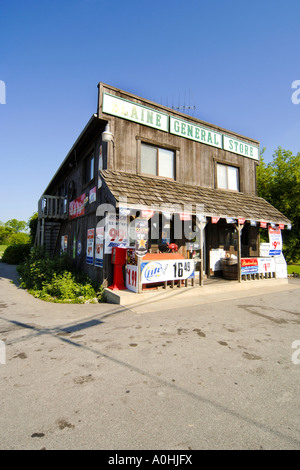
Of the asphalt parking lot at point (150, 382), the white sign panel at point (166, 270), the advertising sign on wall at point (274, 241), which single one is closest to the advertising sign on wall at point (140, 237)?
the white sign panel at point (166, 270)

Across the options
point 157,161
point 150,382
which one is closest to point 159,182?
point 157,161

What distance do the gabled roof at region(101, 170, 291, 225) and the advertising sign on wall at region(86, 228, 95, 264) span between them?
9.56 feet

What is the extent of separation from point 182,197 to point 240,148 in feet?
22.7

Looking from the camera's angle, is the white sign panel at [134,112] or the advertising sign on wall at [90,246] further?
the advertising sign on wall at [90,246]

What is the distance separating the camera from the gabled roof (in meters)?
8.17

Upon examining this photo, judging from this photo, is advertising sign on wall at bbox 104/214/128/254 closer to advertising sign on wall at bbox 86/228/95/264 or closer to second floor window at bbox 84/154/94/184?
advertising sign on wall at bbox 86/228/95/264

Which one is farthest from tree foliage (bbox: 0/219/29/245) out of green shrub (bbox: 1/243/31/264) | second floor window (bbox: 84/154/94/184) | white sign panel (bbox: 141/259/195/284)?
white sign panel (bbox: 141/259/195/284)

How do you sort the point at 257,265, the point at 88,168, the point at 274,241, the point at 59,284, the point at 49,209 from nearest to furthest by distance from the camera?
1. the point at 59,284
2. the point at 257,265
3. the point at 88,168
4. the point at 274,241
5. the point at 49,209

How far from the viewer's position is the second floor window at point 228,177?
13.1 metres

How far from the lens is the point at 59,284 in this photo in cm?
880

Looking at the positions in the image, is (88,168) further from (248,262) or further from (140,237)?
(248,262)

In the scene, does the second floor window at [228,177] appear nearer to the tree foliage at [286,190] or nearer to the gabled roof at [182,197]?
the gabled roof at [182,197]

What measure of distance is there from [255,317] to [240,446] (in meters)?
4.58

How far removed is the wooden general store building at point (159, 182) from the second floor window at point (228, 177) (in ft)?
0.18
